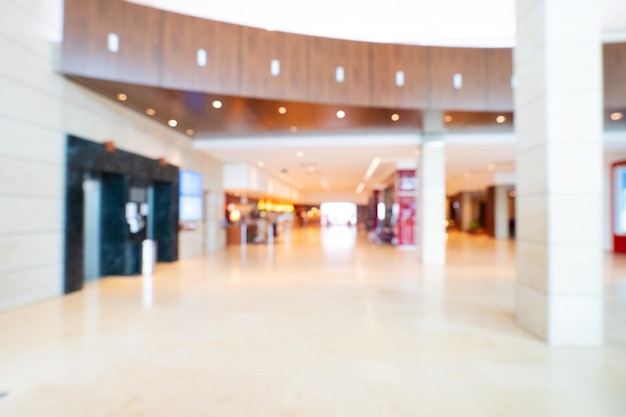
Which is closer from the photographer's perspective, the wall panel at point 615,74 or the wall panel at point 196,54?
the wall panel at point 196,54

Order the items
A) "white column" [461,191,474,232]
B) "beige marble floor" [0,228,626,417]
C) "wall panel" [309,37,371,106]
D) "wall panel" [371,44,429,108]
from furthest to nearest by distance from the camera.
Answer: "white column" [461,191,474,232]
"wall panel" [371,44,429,108]
"wall panel" [309,37,371,106]
"beige marble floor" [0,228,626,417]

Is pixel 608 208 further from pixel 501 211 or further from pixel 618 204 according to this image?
pixel 501 211

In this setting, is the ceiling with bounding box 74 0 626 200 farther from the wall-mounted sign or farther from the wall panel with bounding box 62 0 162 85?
the wall panel with bounding box 62 0 162 85

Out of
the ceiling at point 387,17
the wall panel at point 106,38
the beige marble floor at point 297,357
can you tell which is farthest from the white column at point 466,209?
the wall panel at point 106,38

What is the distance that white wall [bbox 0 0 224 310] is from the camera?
5.27 metres

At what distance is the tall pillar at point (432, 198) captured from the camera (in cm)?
1060

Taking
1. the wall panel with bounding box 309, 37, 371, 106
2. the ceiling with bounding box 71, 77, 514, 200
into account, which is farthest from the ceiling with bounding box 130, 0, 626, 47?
the wall panel with bounding box 309, 37, 371, 106

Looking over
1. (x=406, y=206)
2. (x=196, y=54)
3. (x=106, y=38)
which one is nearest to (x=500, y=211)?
(x=406, y=206)

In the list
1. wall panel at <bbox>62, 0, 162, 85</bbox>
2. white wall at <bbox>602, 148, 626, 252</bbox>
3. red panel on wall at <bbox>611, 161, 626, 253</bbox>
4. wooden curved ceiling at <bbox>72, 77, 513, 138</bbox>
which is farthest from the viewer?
white wall at <bbox>602, 148, 626, 252</bbox>

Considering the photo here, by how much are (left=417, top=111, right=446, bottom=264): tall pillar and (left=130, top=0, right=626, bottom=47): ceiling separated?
123 inches

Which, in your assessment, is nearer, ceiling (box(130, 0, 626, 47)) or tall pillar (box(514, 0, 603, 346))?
tall pillar (box(514, 0, 603, 346))

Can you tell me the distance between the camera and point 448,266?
999 centimetres

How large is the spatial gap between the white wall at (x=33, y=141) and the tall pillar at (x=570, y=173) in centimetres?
697

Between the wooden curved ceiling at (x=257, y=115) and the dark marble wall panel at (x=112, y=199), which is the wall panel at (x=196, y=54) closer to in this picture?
the wooden curved ceiling at (x=257, y=115)
